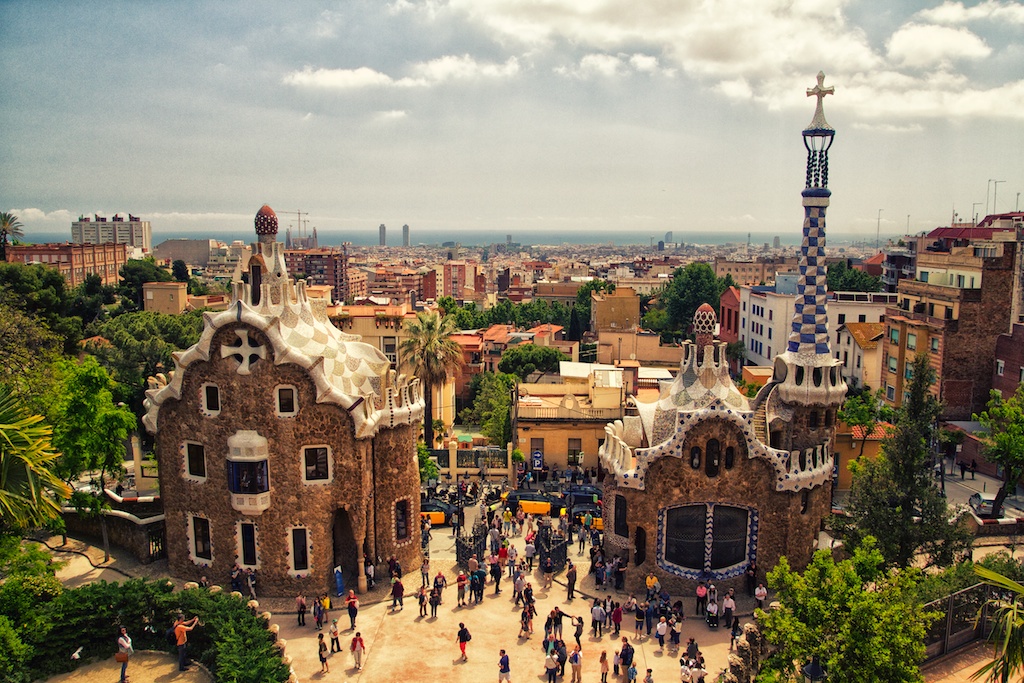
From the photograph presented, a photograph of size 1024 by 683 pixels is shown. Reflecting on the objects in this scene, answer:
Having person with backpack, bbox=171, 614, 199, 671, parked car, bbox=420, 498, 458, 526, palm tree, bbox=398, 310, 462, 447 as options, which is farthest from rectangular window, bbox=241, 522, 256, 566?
palm tree, bbox=398, 310, 462, 447

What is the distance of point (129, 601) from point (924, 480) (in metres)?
25.5

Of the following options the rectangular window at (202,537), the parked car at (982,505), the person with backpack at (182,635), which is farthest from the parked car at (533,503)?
the parked car at (982,505)

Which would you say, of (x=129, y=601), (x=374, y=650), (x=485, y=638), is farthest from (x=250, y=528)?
(x=485, y=638)

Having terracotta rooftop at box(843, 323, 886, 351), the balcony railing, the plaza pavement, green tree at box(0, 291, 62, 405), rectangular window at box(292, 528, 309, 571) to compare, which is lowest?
the plaza pavement

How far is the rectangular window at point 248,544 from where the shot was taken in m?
28.6

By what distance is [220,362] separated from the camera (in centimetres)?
2783

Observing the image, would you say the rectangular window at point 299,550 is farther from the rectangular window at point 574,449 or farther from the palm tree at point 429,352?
the rectangular window at point 574,449

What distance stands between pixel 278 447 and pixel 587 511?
1333 centimetres

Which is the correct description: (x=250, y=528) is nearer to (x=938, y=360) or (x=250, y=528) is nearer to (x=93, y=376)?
(x=93, y=376)

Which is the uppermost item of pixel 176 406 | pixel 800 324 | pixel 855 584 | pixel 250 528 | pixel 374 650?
pixel 800 324

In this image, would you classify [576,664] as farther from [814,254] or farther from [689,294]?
[689,294]

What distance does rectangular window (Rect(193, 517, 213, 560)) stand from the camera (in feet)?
96.2

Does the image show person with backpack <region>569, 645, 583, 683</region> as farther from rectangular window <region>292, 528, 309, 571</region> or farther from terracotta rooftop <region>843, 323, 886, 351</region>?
terracotta rooftop <region>843, 323, 886, 351</region>

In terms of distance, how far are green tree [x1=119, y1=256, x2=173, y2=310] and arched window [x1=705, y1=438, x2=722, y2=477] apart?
7555 centimetres
